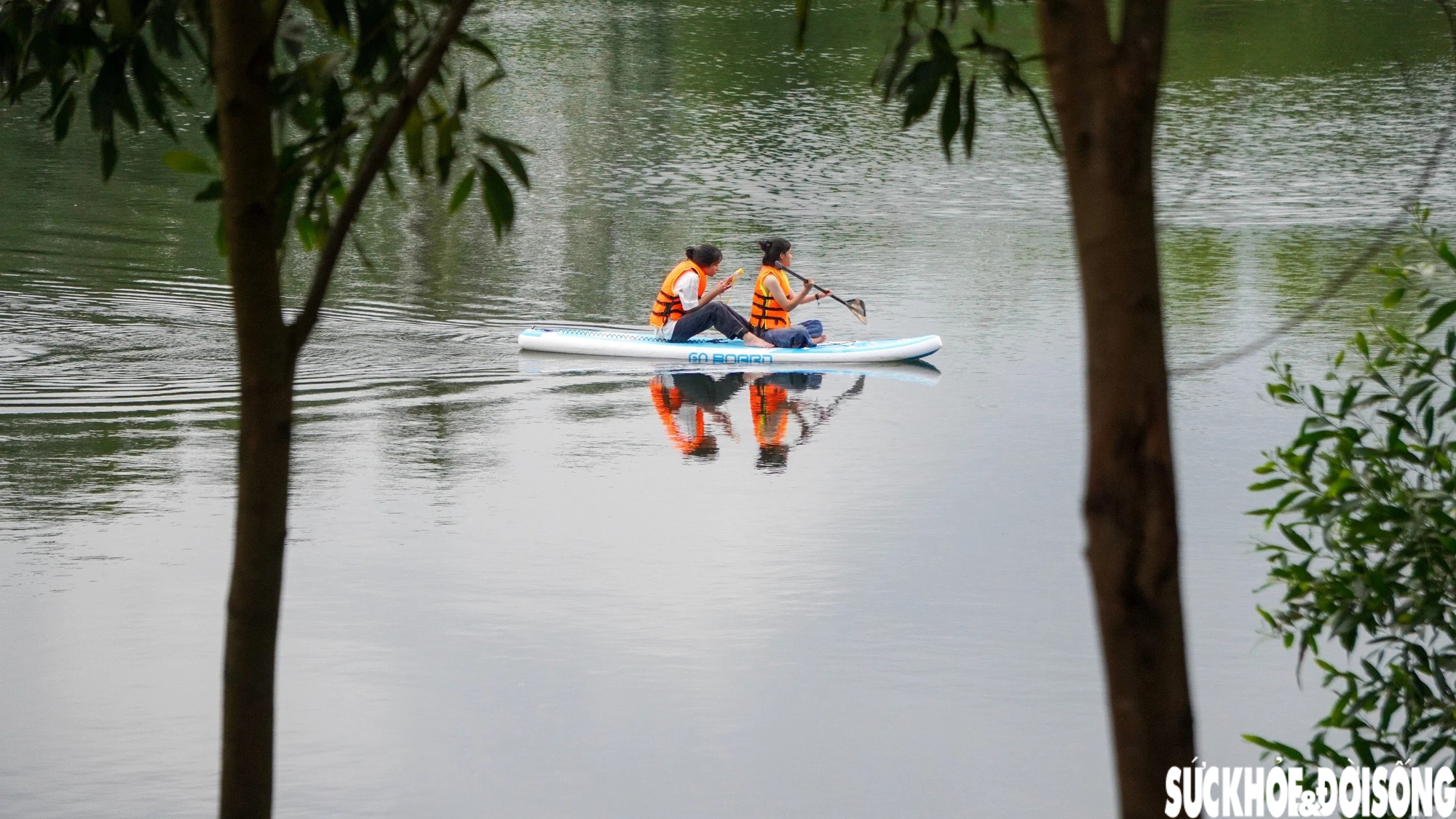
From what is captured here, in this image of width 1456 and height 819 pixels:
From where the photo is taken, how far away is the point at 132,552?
8688 millimetres

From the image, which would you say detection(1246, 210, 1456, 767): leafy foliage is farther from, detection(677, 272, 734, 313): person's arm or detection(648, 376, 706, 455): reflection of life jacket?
detection(677, 272, 734, 313): person's arm

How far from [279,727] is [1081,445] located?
19.2 ft

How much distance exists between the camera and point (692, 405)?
476 inches

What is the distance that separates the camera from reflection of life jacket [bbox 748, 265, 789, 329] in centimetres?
1322

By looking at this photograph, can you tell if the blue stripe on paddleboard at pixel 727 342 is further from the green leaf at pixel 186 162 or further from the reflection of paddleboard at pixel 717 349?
the green leaf at pixel 186 162

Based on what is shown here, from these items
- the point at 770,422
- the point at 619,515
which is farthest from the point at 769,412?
the point at 619,515

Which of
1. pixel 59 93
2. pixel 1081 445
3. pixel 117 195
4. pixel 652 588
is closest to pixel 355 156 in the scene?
pixel 117 195

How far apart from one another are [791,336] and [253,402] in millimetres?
10073

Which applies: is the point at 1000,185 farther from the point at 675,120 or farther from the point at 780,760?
the point at 780,760

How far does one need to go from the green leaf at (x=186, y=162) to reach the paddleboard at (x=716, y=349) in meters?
9.95

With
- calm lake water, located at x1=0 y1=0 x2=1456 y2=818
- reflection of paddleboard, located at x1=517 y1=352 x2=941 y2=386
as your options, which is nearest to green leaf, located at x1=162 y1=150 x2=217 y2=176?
calm lake water, located at x1=0 y1=0 x2=1456 y2=818

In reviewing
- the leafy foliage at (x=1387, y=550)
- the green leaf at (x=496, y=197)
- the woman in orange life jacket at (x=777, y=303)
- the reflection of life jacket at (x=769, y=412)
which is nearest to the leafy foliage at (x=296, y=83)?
the green leaf at (x=496, y=197)

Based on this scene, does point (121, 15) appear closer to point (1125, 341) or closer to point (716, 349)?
point (1125, 341)

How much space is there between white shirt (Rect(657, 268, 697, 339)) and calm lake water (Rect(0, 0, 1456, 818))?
0.53 m
